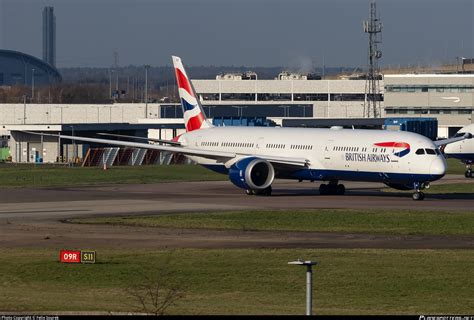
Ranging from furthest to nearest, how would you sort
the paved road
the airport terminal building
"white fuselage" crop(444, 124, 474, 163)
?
the airport terminal building
"white fuselage" crop(444, 124, 474, 163)
the paved road

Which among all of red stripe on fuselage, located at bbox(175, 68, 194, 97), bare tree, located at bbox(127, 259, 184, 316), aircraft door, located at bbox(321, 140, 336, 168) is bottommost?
bare tree, located at bbox(127, 259, 184, 316)

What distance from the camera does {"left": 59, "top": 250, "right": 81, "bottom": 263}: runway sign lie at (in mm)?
35625

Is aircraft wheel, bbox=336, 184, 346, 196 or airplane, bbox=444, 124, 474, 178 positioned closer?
aircraft wheel, bbox=336, 184, 346, 196

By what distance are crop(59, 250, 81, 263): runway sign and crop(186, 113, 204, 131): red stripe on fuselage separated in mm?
39763

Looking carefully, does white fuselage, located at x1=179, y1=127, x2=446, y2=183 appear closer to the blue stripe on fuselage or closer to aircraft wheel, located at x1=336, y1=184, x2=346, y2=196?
the blue stripe on fuselage

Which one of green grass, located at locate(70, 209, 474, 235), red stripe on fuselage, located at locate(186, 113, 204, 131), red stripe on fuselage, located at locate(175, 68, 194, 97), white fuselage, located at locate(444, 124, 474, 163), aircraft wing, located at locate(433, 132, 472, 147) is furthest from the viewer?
white fuselage, located at locate(444, 124, 474, 163)

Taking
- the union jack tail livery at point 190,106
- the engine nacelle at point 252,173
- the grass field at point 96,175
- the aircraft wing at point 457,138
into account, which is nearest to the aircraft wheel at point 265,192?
the engine nacelle at point 252,173

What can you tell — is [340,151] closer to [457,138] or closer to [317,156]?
[317,156]

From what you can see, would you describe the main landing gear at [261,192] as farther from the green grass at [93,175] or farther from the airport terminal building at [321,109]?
Answer: the airport terminal building at [321,109]

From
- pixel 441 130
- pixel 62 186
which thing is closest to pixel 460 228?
pixel 62 186

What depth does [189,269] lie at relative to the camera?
34.6m

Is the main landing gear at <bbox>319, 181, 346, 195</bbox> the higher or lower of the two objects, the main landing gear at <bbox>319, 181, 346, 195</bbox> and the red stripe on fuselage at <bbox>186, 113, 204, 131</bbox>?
the lower

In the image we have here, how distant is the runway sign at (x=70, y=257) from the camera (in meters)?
35.6

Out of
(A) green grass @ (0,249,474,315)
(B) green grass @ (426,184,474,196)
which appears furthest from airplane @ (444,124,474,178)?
(A) green grass @ (0,249,474,315)
